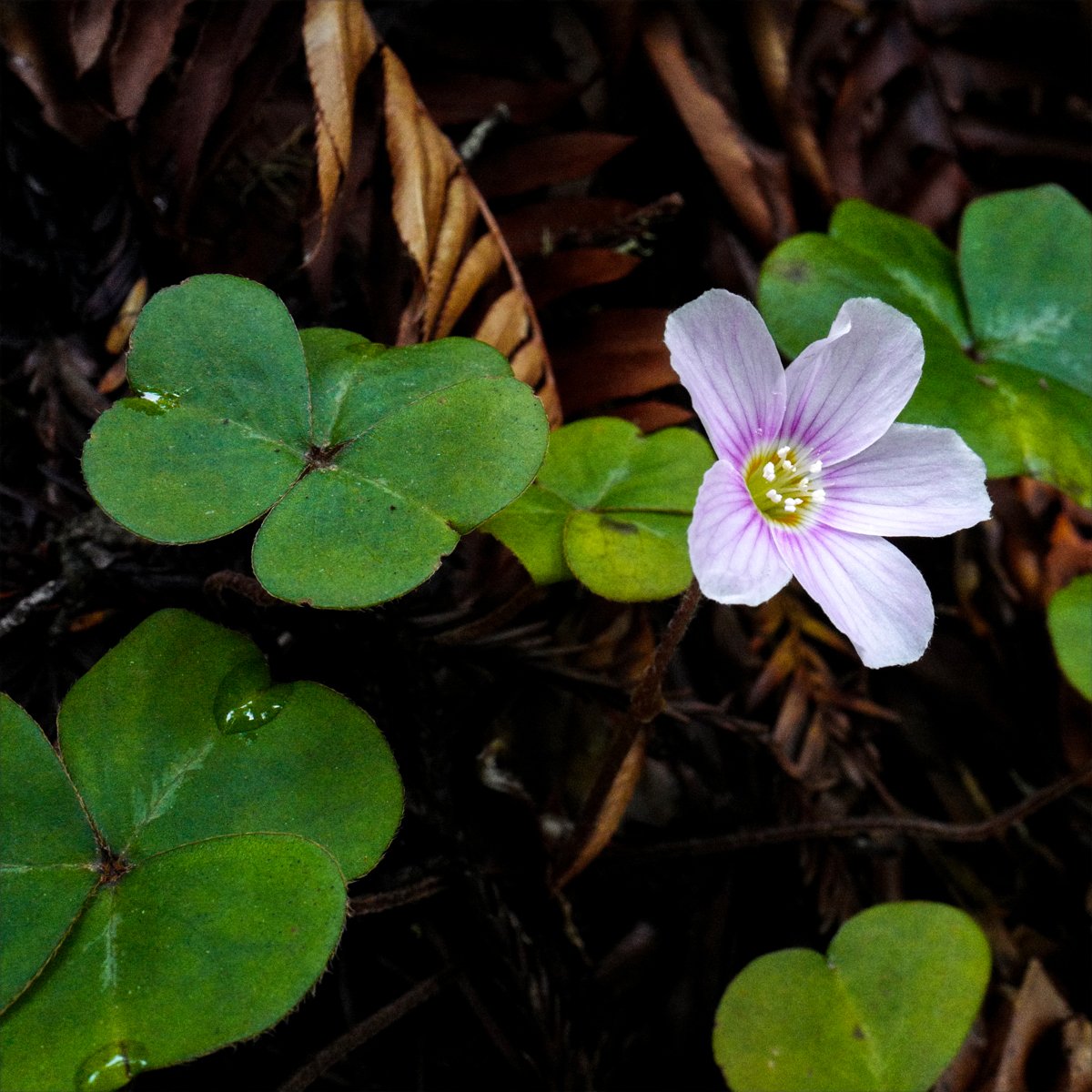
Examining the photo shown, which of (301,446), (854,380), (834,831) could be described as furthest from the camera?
(834,831)

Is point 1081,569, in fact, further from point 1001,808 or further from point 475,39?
point 475,39

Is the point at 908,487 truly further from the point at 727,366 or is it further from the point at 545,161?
the point at 545,161

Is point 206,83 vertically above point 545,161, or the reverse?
point 206,83

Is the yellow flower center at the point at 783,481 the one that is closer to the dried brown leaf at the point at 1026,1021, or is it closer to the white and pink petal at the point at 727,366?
the white and pink petal at the point at 727,366

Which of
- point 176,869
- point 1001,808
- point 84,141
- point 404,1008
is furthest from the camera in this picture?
point 1001,808

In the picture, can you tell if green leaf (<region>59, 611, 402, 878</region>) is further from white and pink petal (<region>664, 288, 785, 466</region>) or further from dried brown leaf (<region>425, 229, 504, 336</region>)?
dried brown leaf (<region>425, 229, 504, 336</region>)

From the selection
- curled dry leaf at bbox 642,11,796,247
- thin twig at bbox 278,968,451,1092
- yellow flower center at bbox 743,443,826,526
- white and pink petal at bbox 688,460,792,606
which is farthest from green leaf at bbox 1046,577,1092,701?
thin twig at bbox 278,968,451,1092

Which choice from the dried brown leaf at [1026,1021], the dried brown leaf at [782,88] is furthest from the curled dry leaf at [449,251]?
the dried brown leaf at [1026,1021]

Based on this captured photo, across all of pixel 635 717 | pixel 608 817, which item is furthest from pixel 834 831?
pixel 635 717

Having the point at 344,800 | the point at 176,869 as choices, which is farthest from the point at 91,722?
the point at 344,800
